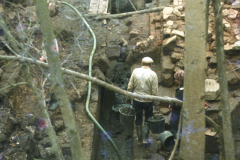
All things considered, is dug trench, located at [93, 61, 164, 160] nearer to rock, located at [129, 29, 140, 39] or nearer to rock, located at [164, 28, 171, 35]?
rock, located at [129, 29, 140, 39]

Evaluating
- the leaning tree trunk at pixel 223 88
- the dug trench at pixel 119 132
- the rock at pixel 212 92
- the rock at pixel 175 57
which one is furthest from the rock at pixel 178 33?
the leaning tree trunk at pixel 223 88

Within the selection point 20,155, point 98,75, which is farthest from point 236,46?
point 20,155

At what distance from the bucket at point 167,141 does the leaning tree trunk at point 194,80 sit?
177 cm

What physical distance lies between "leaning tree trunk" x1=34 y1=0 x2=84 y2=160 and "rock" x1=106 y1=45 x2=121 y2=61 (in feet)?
15.8

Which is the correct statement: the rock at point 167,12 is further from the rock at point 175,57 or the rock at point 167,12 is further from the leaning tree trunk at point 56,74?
the leaning tree trunk at point 56,74

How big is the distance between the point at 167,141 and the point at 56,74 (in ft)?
11.7

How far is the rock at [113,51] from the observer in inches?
293

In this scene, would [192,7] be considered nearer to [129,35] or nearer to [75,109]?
[75,109]

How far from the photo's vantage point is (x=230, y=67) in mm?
6051

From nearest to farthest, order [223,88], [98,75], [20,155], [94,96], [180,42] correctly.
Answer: [223,88] → [20,155] → [94,96] → [98,75] → [180,42]

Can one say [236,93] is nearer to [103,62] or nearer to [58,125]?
[103,62]

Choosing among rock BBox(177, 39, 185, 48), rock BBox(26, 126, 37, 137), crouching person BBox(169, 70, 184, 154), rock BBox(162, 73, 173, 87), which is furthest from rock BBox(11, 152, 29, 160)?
rock BBox(177, 39, 185, 48)

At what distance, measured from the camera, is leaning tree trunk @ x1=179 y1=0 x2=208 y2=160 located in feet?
10.3

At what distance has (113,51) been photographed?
750 cm
